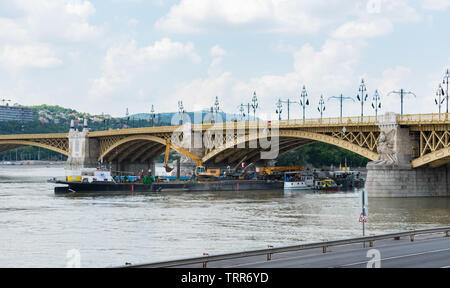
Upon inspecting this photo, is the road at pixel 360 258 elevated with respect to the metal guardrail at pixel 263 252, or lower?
lower

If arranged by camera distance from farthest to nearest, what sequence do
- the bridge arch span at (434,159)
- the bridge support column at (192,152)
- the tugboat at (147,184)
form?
1. the bridge support column at (192,152)
2. the tugboat at (147,184)
3. the bridge arch span at (434,159)

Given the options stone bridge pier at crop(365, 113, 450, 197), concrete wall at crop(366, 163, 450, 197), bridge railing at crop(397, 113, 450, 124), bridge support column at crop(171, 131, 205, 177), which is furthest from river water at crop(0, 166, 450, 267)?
bridge support column at crop(171, 131, 205, 177)

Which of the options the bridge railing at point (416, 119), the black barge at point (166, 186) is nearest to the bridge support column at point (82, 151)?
the black barge at point (166, 186)

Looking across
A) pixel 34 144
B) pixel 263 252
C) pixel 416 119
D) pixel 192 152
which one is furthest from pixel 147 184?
pixel 263 252

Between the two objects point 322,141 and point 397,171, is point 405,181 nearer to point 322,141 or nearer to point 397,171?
point 397,171

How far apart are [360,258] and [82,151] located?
359 ft

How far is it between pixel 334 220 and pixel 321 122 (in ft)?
93.7

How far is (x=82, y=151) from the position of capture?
413 feet

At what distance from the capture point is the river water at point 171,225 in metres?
32.1

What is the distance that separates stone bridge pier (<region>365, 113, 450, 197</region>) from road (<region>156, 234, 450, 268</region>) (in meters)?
40.6

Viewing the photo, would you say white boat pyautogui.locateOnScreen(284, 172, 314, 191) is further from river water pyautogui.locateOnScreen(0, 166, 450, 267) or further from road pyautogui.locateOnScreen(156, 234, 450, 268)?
road pyautogui.locateOnScreen(156, 234, 450, 268)

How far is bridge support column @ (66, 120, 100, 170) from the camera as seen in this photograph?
409ft

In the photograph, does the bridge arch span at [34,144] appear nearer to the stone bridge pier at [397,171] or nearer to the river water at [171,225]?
the river water at [171,225]

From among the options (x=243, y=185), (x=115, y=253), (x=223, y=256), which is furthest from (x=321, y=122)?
(x=223, y=256)
